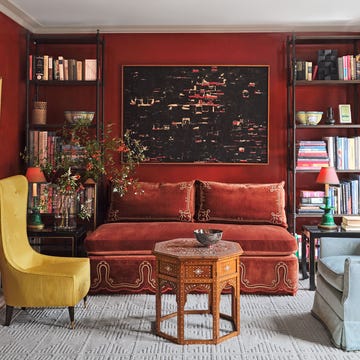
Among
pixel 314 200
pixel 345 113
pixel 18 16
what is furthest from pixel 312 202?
pixel 18 16

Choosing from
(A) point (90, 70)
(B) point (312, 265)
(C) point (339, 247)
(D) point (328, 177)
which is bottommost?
(B) point (312, 265)

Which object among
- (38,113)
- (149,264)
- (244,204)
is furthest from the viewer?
(38,113)

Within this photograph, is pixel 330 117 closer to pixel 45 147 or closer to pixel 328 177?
pixel 328 177

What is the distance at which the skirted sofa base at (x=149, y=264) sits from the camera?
15.2ft

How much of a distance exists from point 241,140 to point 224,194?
2.36 feet

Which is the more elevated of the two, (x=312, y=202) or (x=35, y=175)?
(x=35, y=175)

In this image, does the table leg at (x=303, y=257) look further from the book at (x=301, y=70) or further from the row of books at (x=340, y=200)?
the book at (x=301, y=70)

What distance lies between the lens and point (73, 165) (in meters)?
5.29

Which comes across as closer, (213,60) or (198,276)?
(198,276)

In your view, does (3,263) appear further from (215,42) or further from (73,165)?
(215,42)

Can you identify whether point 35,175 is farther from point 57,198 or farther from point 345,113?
point 345,113

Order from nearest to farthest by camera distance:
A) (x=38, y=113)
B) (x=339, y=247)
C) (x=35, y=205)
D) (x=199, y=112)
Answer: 1. (x=339, y=247)
2. (x=35, y=205)
3. (x=38, y=113)
4. (x=199, y=112)

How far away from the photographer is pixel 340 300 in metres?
3.51

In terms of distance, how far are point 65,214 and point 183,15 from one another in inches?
88.8
